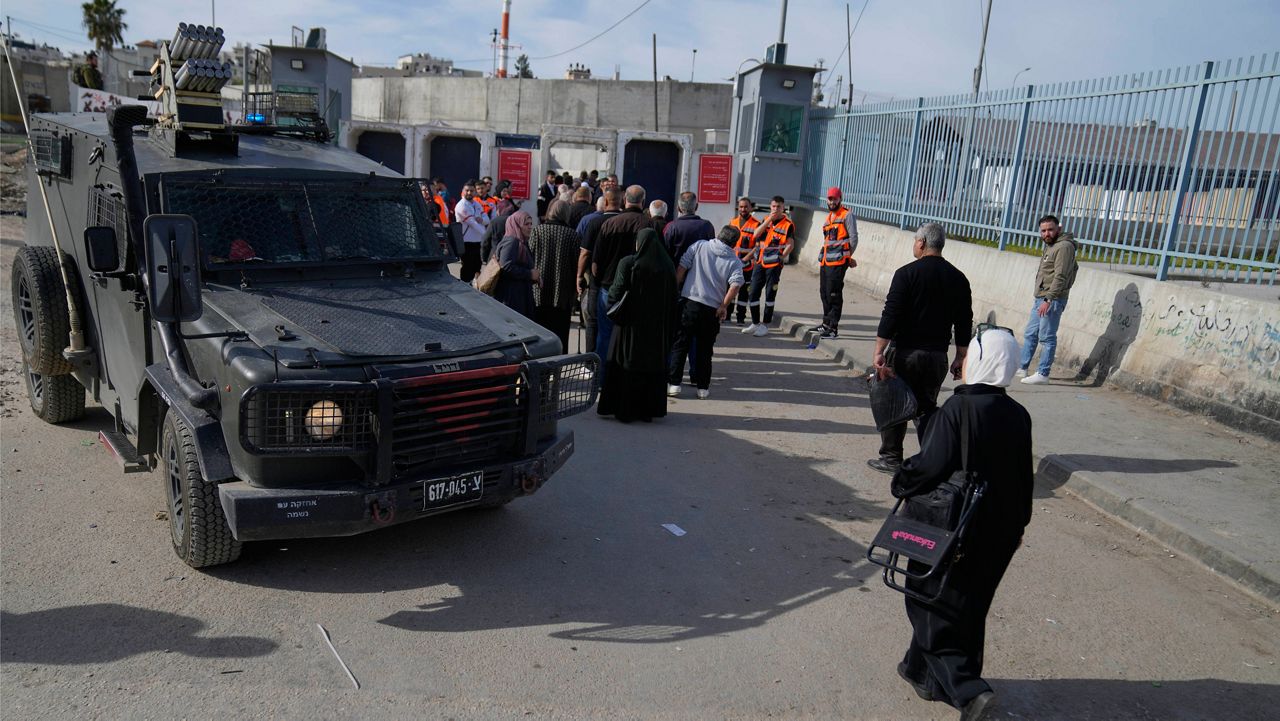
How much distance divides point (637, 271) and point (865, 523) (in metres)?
2.87

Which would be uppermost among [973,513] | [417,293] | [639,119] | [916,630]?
[639,119]

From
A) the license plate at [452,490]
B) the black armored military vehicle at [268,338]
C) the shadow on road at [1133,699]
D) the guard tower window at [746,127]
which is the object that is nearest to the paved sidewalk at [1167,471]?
the shadow on road at [1133,699]

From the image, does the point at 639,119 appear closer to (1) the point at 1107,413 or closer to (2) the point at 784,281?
(2) the point at 784,281

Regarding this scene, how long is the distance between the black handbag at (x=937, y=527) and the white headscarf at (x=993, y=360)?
0.38 feet

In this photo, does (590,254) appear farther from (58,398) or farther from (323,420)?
(323,420)

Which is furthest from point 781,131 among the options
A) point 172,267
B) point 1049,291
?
point 172,267

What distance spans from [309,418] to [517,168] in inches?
652

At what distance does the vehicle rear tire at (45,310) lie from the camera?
6332 mm

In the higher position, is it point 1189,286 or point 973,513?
point 1189,286

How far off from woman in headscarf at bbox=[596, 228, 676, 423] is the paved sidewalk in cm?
311

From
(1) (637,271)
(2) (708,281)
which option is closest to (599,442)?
(1) (637,271)

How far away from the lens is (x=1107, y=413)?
8773mm

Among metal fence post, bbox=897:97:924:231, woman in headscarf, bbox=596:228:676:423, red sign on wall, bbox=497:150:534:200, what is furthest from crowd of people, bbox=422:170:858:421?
red sign on wall, bbox=497:150:534:200

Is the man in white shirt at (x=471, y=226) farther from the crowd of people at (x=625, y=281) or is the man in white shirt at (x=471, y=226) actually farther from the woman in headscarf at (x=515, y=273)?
the woman in headscarf at (x=515, y=273)
